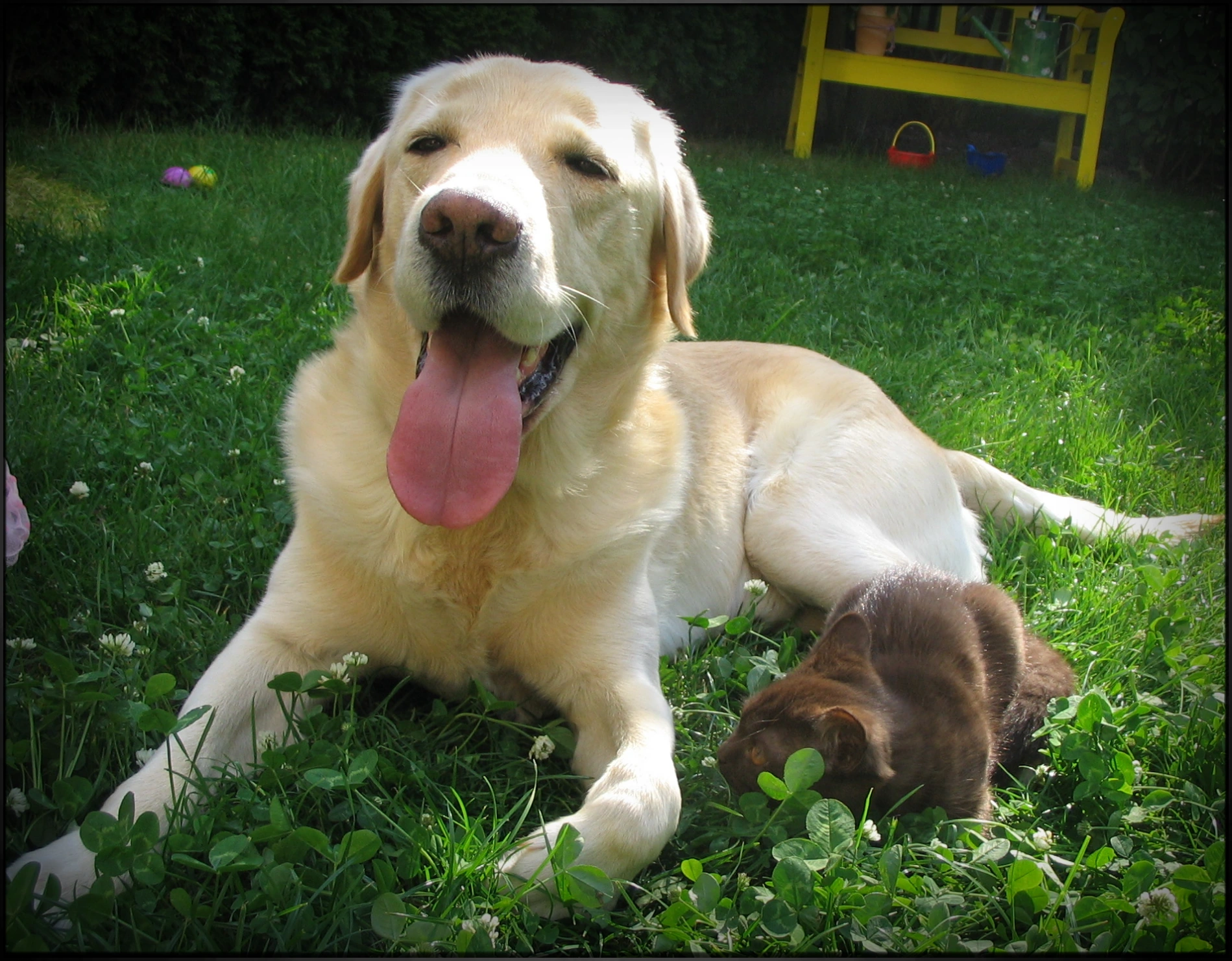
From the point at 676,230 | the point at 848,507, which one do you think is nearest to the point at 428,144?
the point at 676,230

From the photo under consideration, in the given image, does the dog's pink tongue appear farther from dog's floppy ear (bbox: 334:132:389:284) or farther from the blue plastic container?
the blue plastic container

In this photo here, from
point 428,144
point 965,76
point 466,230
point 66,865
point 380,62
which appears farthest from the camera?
point 965,76

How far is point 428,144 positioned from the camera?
2.40 meters

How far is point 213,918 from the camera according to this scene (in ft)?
5.23

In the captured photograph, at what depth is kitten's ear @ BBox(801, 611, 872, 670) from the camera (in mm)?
Result: 2350

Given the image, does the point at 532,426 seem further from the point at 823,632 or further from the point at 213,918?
the point at 213,918

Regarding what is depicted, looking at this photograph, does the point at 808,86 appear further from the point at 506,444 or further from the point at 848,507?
the point at 506,444

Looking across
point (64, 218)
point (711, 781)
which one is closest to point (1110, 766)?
point (711, 781)

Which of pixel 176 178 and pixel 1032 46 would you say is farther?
pixel 176 178

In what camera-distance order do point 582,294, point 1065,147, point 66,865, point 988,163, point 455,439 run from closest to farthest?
point 66,865, point 455,439, point 582,294, point 1065,147, point 988,163

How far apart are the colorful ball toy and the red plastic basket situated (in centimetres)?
526

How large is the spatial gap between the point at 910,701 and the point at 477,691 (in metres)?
1.06

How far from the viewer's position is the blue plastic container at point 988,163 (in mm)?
8438

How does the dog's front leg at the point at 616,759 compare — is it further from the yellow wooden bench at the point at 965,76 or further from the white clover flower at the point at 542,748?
the yellow wooden bench at the point at 965,76
